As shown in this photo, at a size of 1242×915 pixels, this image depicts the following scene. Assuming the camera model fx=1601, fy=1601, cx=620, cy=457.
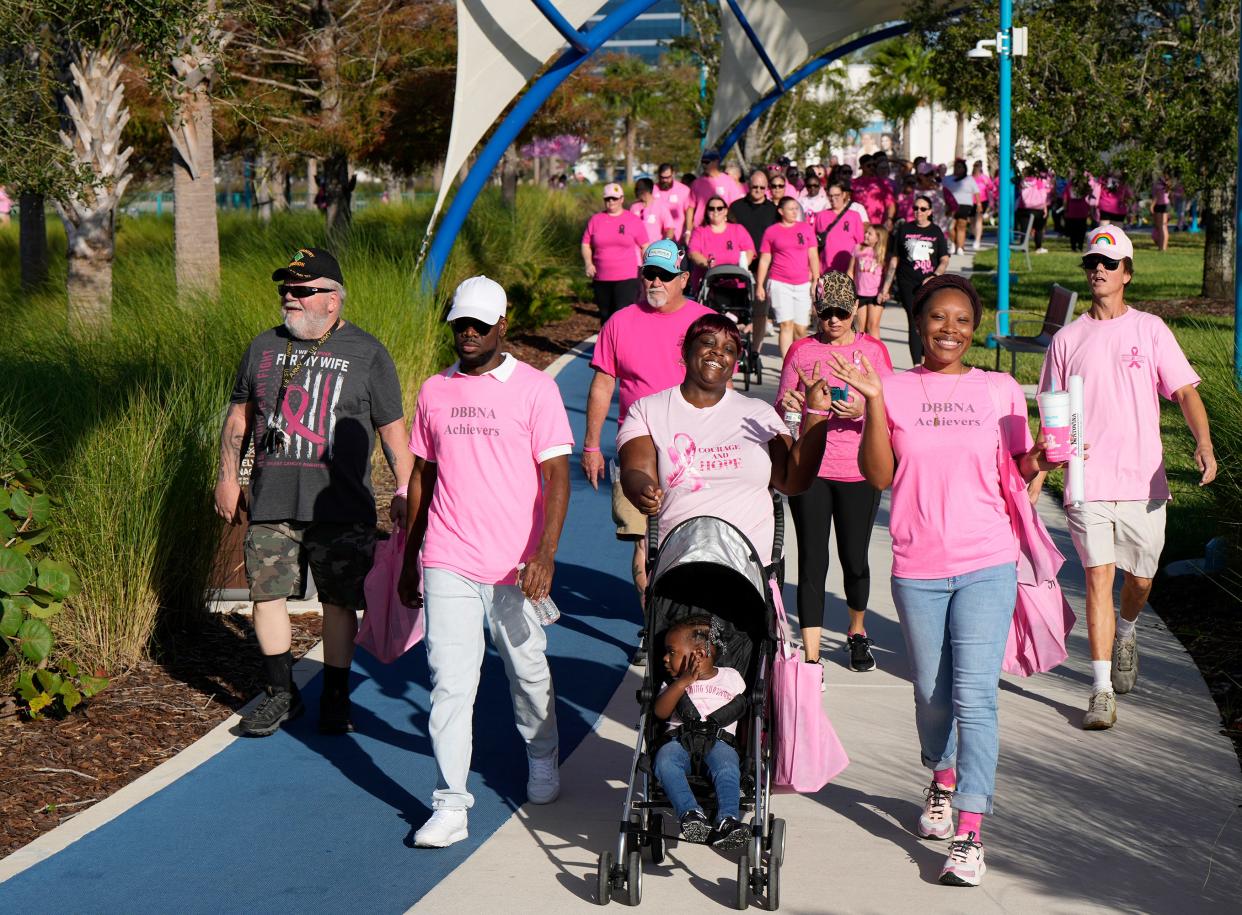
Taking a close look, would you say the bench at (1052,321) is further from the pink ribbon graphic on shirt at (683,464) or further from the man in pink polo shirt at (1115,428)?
the pink ribbon graphic on shirt at (683,464)

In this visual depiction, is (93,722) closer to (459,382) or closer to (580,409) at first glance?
(459,382)

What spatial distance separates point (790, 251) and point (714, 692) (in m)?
10.8

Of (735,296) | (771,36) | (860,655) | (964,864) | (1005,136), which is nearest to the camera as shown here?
(964,864)

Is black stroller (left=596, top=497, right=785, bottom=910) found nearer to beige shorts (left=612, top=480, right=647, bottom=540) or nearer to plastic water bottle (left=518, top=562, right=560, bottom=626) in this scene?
plastic water bottle (left=518, top=562, right=560, bottom=626)

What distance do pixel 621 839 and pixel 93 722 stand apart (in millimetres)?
3045

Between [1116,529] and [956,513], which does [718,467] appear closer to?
[956,513]

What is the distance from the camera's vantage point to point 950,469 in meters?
5.41

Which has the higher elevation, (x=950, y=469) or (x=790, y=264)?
(x=790, y=264)

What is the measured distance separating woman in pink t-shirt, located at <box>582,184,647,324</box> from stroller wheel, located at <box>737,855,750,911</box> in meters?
11.7

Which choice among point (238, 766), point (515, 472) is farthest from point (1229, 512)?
point (238, 766)

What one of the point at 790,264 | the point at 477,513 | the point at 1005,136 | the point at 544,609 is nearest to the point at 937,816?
the point at 544,609

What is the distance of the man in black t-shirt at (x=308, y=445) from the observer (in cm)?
671

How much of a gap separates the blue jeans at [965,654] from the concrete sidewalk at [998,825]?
1.26 ft

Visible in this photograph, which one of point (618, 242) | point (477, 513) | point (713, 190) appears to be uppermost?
point (713, 190)
